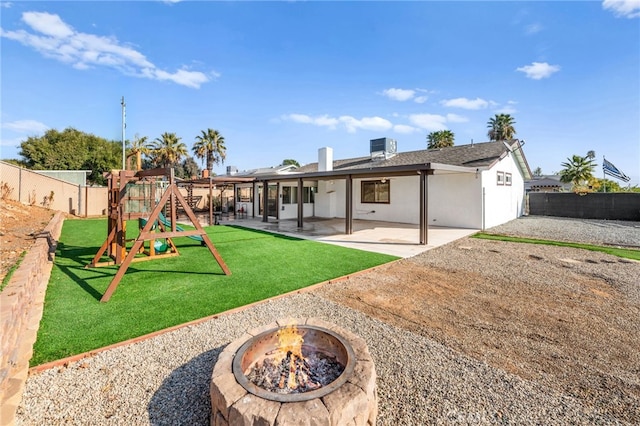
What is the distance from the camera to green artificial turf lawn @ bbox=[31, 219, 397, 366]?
10.8 feet

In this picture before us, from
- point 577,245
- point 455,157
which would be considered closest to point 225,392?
point 577,245

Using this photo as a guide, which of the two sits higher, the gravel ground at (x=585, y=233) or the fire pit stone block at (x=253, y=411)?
the gravel ground at (x=585, y=233)

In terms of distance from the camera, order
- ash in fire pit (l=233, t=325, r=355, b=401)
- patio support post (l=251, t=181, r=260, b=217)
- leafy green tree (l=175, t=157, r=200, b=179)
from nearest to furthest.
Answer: ash in fire pit (l=233, t=325, r=355, b=401) < patio support post (l=251, t=181, r=260, b=217) < leafy green tree (l=175, t=157, r=200, b=179)

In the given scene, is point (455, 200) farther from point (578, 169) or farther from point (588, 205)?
point (578, 169)

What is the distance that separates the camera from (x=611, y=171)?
20.5m

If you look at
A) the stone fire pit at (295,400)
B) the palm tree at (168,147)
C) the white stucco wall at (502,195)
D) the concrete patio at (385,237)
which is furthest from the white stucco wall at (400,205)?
the palm tree at (168,147)

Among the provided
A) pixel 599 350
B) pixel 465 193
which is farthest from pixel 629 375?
pixel 465 193

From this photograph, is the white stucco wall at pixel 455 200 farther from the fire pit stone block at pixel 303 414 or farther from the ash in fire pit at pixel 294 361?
the fire pit stone block at pixel 303 414

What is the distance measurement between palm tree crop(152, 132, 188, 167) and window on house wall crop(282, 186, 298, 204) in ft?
65.0

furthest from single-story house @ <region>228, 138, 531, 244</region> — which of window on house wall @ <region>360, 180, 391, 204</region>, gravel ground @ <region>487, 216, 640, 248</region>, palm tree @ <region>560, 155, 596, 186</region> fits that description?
palm tree @ <region>560, 155, 596, 186</region>

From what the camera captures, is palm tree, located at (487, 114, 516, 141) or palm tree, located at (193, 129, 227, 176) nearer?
palm tree, located at (193, 129, 227, 176)

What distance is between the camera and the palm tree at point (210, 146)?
2944 cm

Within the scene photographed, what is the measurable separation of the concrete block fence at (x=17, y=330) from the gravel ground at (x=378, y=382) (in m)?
0.09

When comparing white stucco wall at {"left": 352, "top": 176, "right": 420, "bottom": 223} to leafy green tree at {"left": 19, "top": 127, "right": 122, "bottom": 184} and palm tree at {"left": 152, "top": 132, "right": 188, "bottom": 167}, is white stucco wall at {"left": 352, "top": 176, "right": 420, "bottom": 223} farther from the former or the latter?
leafy green tree at {"left": 19, "top": 127, "right": 122, "bottom": 184}
